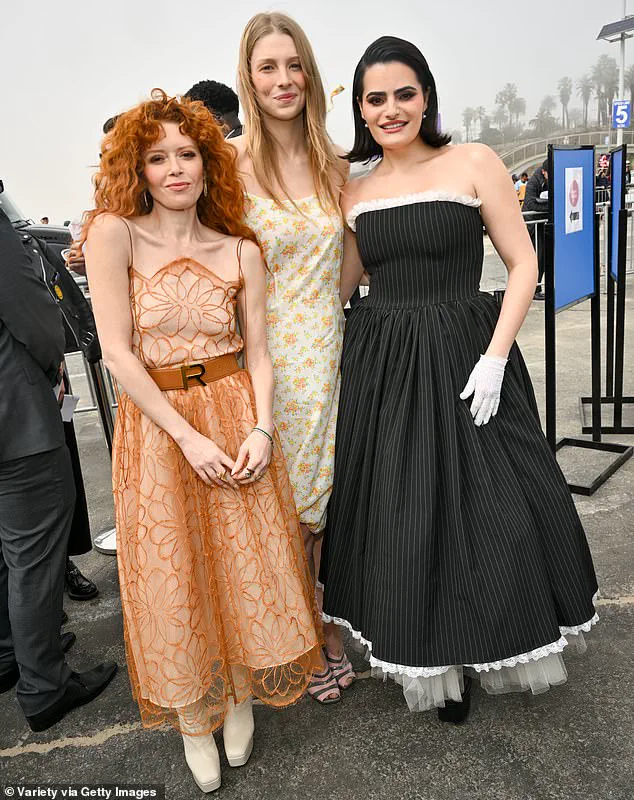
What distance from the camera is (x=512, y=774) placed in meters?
1.67

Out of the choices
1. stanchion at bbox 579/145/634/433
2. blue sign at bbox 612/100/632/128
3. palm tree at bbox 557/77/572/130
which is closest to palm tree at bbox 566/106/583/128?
palm tree at bbox 557/77/572/130

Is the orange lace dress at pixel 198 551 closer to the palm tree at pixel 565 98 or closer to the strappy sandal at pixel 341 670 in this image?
the strappy sandal at pixel 341 670

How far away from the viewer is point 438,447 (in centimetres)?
179

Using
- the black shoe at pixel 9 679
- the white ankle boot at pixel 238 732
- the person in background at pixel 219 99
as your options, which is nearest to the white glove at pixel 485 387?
the white ankle boot at pixel 238 732

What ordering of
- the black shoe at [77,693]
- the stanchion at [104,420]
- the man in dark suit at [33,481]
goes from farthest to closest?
the stanchion at [104,420]
the black shoe at [77,693]
the man in dark suit at [33,481]

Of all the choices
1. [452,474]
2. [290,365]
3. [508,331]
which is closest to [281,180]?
[290,365]

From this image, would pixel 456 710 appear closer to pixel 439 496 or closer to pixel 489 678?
pixel 489 678

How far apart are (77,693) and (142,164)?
1625 mm

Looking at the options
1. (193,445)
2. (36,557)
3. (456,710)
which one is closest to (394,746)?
(456,710)

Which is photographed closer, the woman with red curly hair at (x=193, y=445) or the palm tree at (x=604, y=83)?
the woman with red curly hair at (x=193, y=445)

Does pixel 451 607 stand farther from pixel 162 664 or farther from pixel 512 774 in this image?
pixel 162 664

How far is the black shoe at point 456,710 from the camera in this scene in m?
1.84

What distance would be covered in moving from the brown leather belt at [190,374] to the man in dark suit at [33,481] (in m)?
0.40

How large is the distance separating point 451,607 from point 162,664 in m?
0.74
